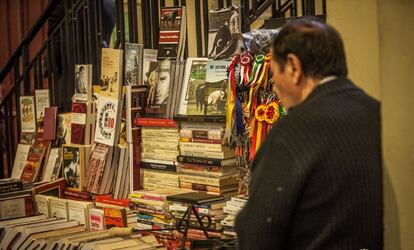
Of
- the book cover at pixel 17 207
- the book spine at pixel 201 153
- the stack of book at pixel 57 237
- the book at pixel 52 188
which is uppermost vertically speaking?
the book spine at pixel 201 153

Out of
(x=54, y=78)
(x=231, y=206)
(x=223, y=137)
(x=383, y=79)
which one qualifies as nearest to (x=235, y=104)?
(x=223, y=137)

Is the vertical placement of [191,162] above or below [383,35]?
below

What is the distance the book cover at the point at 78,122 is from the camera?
3855 mm

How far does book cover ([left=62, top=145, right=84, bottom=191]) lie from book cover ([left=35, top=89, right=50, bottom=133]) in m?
0.49

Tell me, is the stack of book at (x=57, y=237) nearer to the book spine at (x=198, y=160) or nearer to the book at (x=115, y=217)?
the book at (x=115, y=217)

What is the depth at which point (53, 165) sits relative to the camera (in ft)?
13.5

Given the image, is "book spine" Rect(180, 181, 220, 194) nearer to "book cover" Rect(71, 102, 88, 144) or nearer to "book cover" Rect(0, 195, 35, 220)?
"book cover" Rect(71, 102, 88, 144)

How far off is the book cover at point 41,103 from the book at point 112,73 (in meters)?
0.72

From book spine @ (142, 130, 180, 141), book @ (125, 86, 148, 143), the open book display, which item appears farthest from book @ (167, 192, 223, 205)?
book @ (125, 86, 148, 143)

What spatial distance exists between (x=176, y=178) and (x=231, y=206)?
545 mm

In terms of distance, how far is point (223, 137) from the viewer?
2916mm

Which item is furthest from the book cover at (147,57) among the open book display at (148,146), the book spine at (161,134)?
the book spine at (161,134)

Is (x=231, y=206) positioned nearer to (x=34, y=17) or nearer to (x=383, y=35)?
(x=383, y=35)

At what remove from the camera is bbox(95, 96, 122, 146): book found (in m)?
3.62
